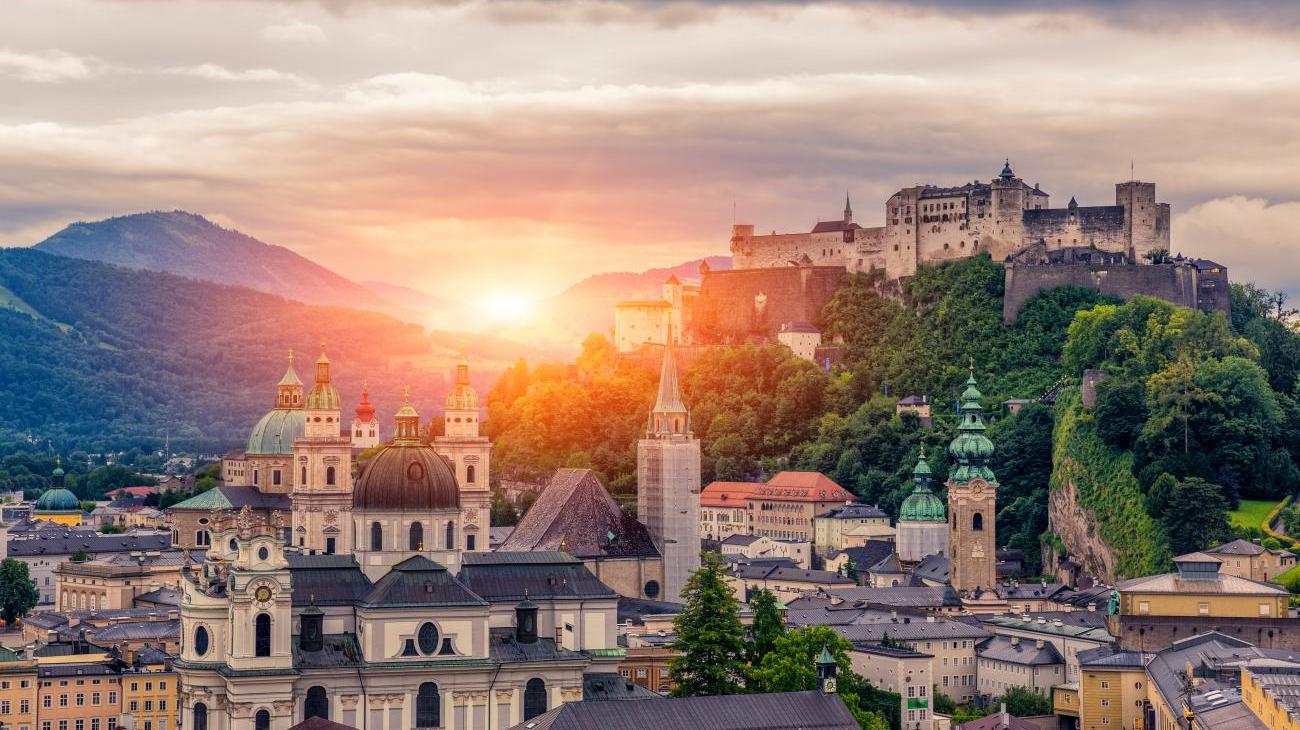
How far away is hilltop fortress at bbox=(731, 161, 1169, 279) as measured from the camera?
437 ft

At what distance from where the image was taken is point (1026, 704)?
273ft

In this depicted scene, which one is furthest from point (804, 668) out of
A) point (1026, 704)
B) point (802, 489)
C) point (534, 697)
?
point (802, 489)

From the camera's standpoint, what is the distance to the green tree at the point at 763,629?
2830 inches

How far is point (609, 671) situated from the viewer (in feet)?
227

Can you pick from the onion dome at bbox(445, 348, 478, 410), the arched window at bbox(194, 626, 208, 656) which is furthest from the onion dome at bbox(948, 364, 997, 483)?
the arched window at bbox(194, 626, 208, 656)

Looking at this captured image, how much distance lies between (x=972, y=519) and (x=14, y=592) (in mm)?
44801

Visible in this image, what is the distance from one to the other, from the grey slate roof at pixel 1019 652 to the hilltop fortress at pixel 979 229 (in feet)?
157

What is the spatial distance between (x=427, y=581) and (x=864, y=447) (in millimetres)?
66027

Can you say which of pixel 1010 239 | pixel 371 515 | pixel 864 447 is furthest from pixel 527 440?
pixel 371 515

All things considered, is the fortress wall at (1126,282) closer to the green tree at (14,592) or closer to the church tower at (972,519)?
the church tower at (972,519)

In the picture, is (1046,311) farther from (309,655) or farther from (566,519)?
(309,655)

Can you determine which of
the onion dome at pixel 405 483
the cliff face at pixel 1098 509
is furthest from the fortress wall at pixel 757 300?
the onion dome at pixel 405 483

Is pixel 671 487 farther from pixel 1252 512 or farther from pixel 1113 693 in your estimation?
pixel 1252 512

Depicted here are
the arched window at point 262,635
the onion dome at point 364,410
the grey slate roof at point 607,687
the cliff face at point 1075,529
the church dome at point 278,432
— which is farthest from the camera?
the onion dome at point 364,410
